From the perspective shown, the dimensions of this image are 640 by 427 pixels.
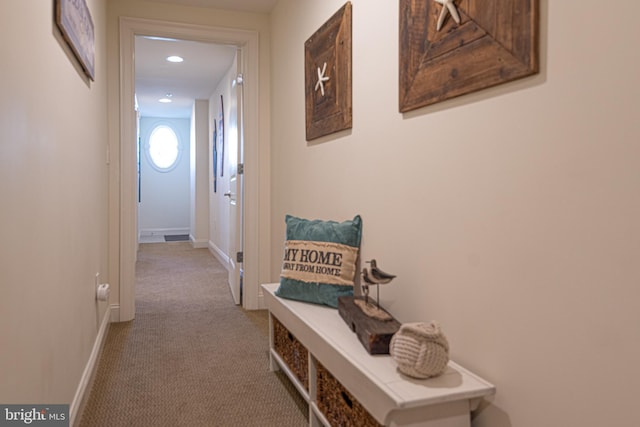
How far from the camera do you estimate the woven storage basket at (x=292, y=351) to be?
6.22ft

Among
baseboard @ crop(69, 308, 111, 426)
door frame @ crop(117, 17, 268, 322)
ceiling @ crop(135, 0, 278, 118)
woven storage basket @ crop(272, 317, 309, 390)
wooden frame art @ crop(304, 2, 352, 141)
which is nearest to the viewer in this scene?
baseboard @ crop(69, 308, 111, 426)

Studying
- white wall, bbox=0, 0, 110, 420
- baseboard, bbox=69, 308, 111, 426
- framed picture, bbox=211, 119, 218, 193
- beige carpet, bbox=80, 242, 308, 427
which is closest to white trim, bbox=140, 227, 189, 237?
framed picture, bbox=211, 119, 218, 193

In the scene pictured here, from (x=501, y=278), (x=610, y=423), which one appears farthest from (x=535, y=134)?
(x=610, y=423)

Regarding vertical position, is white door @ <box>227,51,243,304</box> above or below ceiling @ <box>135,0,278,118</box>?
below

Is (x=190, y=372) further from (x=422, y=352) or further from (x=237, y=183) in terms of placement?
(x=237, y=183)

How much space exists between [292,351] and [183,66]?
3925 mm

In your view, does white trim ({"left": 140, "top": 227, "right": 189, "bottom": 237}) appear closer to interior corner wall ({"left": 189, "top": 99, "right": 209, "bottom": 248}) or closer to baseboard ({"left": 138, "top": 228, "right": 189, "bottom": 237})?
baseboard ({"left": 138, "top": 228, "right": 189, "bottom": 237})

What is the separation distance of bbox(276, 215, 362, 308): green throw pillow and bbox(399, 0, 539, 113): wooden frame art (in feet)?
2.06

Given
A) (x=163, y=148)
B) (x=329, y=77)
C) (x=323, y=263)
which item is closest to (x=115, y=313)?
(x=323, y=263)

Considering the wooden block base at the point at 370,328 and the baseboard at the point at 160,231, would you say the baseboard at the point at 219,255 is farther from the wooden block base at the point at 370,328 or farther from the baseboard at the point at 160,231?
the wooden block base at the point at 370,328

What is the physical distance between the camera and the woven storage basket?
6.22 ft

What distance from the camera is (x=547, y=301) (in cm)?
106

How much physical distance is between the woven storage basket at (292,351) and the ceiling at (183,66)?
7.57 feet

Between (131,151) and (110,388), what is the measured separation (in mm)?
1662
